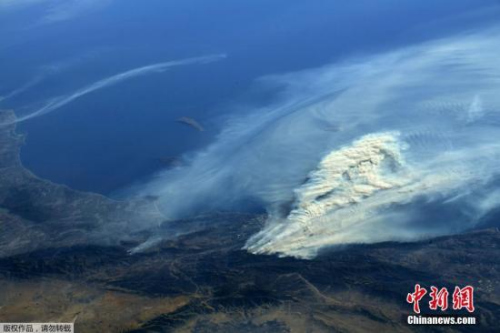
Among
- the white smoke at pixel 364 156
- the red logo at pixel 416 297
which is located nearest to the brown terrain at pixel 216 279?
the red logo at pixel 416 297

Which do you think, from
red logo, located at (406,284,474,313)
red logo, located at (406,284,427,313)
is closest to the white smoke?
red logo, located at (406,284,427,313)

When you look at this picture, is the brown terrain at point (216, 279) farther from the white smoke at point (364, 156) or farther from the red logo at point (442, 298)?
the white smoke at point (364, 156)

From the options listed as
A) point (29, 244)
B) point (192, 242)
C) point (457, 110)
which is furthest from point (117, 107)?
point (457, 110)

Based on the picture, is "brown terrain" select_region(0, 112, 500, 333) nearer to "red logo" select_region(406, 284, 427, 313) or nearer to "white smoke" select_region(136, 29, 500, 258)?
"red logo" select_region(406, 284, 427, 313)

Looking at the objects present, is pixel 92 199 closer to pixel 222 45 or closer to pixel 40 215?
pixel 40 215

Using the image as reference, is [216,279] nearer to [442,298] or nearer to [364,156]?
[442,298]

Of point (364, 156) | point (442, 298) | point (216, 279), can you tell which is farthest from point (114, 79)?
point (442, 298)
